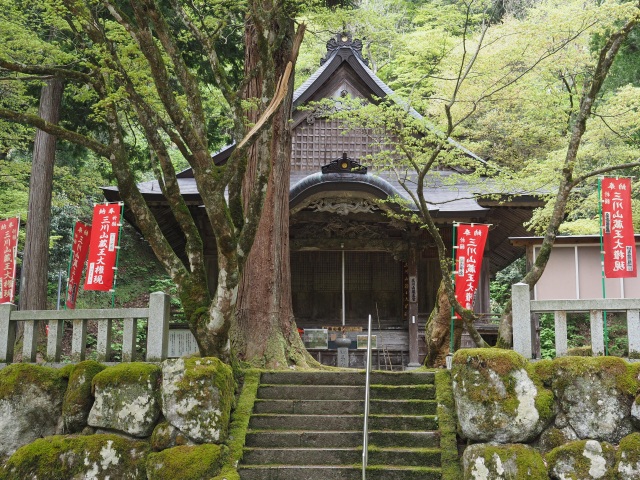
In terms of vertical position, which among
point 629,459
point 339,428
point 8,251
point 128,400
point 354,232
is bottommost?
point 629,459

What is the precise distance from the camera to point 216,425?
695 centimetres

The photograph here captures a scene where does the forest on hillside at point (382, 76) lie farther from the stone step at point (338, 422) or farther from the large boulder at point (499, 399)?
the large boulder at point (499, 399)

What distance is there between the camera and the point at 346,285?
15.9 meters

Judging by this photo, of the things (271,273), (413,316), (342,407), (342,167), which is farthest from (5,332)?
(413,316)

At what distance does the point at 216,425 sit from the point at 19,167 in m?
9.23

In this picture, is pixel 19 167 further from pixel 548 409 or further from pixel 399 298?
pixel 548 409

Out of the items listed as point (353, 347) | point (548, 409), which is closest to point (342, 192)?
point (353, 347)

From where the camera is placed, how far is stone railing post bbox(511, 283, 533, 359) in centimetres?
739

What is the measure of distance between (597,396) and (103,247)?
291 inches

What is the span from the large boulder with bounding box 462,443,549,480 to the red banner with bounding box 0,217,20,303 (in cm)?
743

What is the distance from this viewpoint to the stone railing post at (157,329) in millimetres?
7613

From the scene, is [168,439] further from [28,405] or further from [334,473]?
[28,405]

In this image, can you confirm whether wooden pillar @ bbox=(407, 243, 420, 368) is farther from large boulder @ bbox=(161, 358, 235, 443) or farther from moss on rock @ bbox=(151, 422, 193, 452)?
moss on rock @ bbox=(151, 422, 193, 452)

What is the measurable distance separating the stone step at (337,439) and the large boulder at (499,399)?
470 mm
